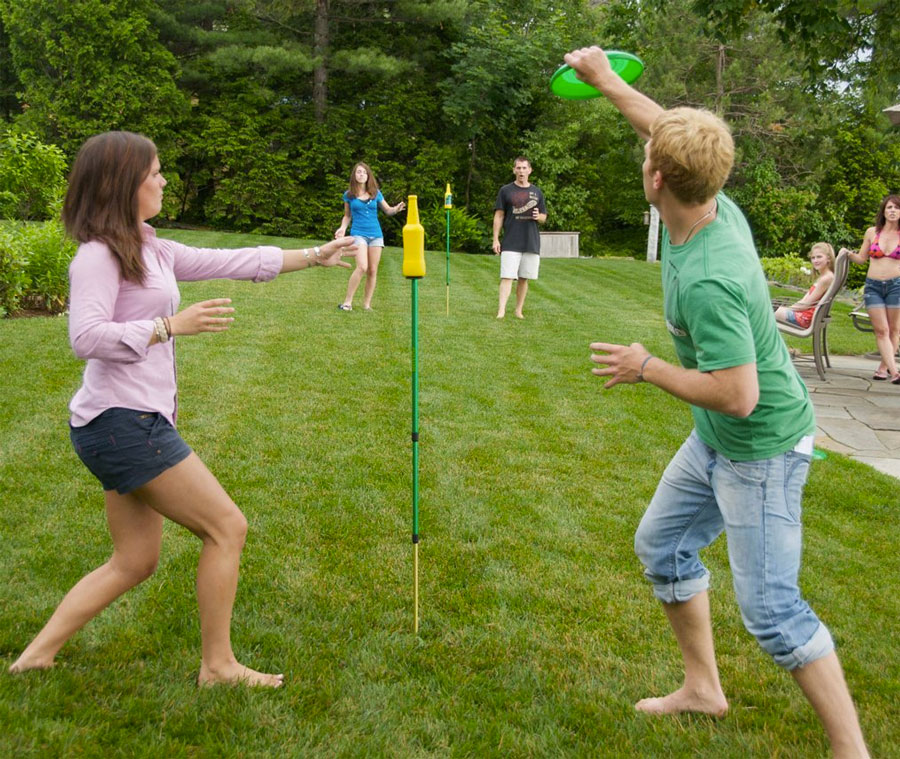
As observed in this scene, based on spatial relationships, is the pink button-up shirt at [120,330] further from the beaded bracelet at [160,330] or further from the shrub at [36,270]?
the shrub at [36,270]

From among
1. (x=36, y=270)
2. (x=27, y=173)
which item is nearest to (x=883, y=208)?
(x=36, y=270)

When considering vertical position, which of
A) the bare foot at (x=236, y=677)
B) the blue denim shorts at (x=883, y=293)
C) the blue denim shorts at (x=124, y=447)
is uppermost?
the blue denim shorts at (x=124, y=447)

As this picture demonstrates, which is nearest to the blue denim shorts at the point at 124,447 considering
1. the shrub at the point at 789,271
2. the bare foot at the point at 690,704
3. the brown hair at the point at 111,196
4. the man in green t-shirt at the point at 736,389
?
the brown hair at the point at 111,196

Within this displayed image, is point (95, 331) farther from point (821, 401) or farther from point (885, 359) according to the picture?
point (885, 359)

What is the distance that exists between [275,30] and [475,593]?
23.7 m

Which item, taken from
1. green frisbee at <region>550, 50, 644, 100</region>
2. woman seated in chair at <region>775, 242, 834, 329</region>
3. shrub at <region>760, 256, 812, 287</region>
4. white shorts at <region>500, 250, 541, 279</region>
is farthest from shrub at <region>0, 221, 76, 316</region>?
shrub at <region>760, 256, 812, 287</region>

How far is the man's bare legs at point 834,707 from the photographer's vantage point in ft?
7.93

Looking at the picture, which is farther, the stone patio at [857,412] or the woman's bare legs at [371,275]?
the woman's bare legs at [371,275]

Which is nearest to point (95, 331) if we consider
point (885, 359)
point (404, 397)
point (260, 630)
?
point (260, 630)

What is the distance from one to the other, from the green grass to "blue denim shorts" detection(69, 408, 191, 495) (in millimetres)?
800

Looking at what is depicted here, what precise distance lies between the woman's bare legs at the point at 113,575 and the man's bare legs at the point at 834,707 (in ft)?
6.77

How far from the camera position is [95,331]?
8.22 ft

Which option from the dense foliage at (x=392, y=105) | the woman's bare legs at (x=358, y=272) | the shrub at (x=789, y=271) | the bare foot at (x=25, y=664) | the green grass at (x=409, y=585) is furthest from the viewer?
the dense foliage at (x=392, y=105)

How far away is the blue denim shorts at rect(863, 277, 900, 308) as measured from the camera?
9102 mm
